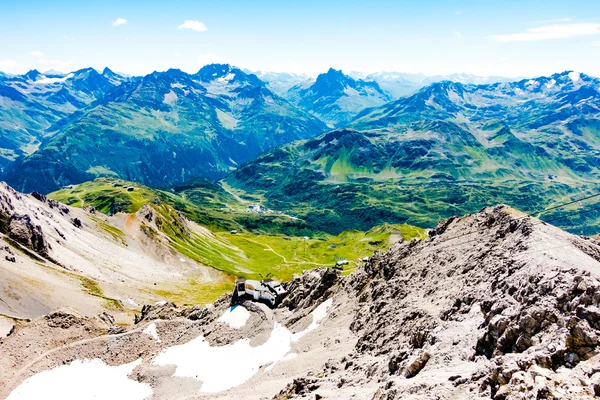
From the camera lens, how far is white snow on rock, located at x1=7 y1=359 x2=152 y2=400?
67750mm

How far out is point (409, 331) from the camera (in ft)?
168

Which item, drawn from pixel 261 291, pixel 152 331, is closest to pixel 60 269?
pixel 152 331

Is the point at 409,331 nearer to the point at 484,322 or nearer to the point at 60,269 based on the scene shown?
the point at 484,322

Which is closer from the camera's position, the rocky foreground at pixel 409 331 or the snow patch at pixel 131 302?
the rocky foreground at pixel 409 331

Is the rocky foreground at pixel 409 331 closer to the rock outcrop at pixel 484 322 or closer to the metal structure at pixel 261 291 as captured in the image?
the rock outcrop at pixel 484 322

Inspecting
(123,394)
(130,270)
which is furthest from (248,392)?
(130,270)

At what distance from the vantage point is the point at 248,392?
58625mm

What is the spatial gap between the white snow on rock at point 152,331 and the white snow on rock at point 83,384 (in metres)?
7.38

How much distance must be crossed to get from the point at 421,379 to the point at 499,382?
7.22m

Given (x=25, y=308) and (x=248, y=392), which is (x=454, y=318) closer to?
(x=248, y=392)

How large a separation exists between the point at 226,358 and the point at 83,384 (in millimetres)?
22750

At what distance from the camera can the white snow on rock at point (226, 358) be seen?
69438mm

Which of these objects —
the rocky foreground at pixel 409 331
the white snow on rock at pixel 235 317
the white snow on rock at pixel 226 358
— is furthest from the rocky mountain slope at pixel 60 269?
the white snow on rock at pixel 226 358

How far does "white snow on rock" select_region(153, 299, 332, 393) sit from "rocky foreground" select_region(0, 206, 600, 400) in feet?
1.28
